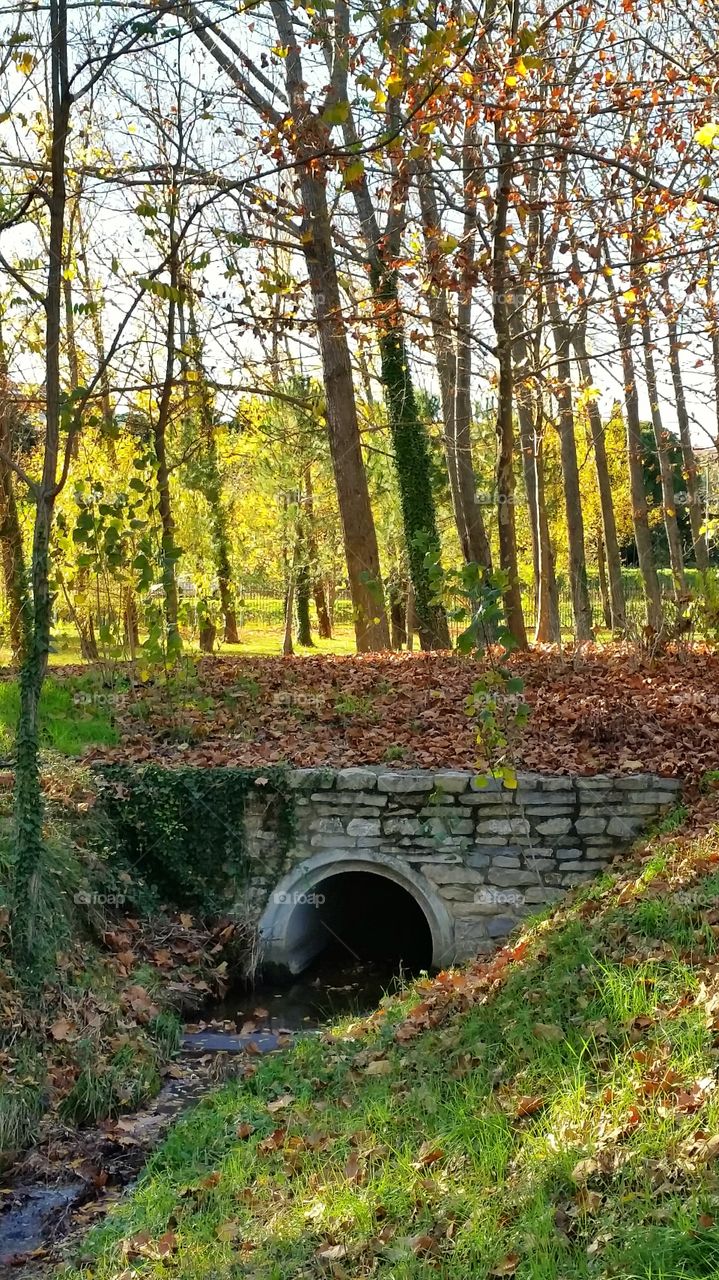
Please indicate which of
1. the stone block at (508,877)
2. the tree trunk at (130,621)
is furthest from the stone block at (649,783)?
the tree trunk at (130,621)

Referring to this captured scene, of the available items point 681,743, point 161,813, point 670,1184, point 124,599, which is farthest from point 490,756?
point 124,599

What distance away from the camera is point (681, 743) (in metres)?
9.57

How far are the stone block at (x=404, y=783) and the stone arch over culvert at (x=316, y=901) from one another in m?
0.63

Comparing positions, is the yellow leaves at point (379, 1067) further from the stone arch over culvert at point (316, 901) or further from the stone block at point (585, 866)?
the stone block at point (585, 866)

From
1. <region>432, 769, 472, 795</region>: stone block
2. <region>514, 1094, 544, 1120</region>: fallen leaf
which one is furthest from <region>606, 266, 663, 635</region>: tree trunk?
<region>514, 1094, 544, 1120</region>: fallen leaf

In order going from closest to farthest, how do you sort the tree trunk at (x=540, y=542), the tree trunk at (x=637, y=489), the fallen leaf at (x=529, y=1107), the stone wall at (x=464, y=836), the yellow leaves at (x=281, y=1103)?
the fallen leaf at (x=529, y=1107), the yellow leaves at (x=281, y=1103), the stone wall at (x=464, y=836), the tree trunk at (x=637, y=489), the tree trunk at (x=540, y=542)

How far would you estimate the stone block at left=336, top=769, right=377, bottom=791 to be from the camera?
9.59m

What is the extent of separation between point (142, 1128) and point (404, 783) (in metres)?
3.66

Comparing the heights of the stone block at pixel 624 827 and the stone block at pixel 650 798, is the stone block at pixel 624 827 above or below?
below

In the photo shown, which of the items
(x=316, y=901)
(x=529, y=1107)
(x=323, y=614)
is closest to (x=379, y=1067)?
(x=529, y=1107)

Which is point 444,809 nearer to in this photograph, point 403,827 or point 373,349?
point 403,827

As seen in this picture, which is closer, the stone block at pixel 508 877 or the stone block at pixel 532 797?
the stone block at pixel 532 797

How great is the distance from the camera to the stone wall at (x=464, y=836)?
30.3 feet

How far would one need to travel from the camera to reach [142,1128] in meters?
6.82
